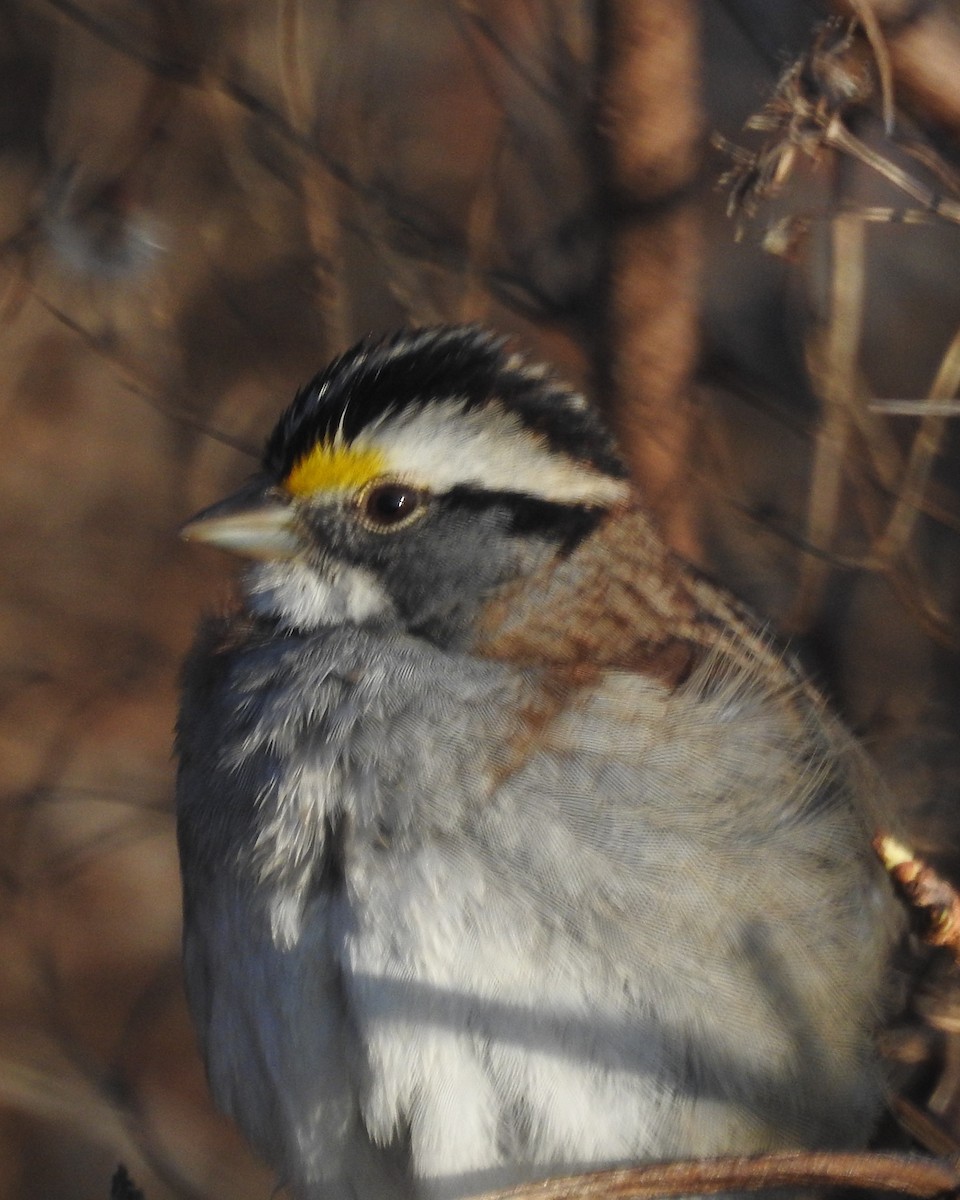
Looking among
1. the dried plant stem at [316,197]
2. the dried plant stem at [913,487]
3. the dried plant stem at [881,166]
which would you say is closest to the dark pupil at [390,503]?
the dried plant stem at [881,166]

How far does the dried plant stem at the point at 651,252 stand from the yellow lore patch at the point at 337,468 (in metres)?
1.12

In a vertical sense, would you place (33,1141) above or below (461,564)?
below

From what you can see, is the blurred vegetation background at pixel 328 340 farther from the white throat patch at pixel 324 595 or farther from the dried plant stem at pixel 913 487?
the white throat patch at pixel 324 595

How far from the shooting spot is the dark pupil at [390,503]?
6.51 feet

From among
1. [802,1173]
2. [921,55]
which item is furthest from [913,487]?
[802,1173]

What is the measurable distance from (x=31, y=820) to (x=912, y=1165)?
3.45 m

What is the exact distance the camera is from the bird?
1775 mm

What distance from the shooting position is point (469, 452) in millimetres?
1969

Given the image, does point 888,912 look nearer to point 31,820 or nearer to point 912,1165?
point 912,1165

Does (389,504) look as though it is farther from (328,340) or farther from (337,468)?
(328,340)

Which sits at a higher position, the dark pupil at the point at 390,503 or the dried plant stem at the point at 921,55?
the dried plant stem at the point at 921,55

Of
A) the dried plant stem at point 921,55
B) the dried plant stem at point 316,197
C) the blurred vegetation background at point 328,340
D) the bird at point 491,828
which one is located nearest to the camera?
the bird at point 491,828

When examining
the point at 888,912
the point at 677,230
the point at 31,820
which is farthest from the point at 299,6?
the point at 888,912

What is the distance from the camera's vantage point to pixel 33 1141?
4.21m
